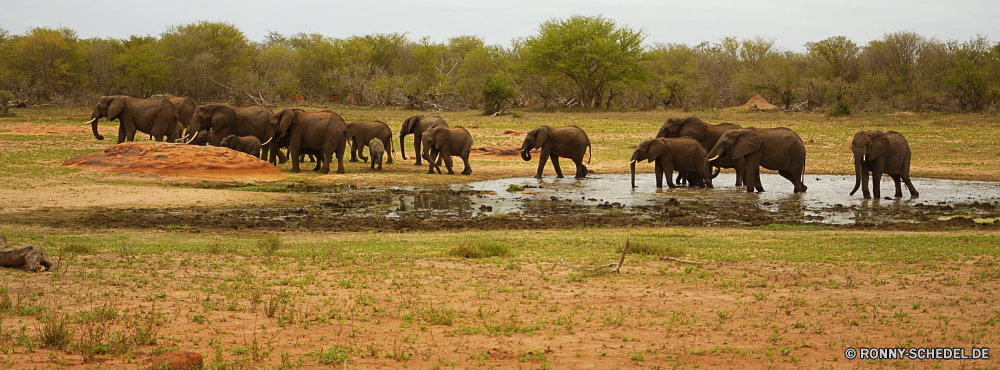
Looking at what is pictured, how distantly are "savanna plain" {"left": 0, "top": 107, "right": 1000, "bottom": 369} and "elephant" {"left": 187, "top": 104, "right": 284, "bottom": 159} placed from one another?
7.00 metres

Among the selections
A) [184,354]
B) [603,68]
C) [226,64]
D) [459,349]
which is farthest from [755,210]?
[226,64]

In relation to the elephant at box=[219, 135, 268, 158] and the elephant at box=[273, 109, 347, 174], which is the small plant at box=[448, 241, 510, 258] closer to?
the elephant at box=[273, 109, 347, 174]

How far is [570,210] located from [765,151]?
21.4 ft

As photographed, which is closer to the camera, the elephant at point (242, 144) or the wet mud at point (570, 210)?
the wet mud at point (570, 210)

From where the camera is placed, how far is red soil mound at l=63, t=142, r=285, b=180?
20.1 metres

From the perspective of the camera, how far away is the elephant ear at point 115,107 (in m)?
26.5

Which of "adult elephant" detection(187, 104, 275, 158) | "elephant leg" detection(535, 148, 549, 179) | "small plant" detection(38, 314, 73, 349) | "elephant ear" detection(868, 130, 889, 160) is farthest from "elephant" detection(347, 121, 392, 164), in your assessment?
"small plant" detection(38, 314, 73, 349)

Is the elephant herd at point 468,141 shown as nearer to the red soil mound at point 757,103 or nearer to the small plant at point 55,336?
the small plant at point 55,336

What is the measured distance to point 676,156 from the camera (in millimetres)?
21547

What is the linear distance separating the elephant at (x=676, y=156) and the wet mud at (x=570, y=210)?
0.53 m

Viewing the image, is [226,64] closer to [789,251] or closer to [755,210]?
[755,210]

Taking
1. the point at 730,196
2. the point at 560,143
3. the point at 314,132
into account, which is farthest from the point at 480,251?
the point at 560,143

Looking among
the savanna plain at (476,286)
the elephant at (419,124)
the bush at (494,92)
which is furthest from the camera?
the bush at (494,92)

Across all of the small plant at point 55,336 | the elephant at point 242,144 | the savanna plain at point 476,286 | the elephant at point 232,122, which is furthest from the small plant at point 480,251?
the elephant at point 232,122
